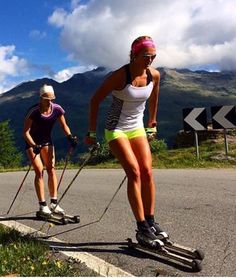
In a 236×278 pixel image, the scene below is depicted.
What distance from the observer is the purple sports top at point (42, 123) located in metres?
8.94

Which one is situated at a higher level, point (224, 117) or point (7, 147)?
point (224, 117)

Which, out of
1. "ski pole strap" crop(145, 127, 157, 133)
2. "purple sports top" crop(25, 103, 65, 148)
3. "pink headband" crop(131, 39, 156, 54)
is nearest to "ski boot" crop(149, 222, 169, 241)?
"ski pole strap" crop(145, 127, 157, 133)

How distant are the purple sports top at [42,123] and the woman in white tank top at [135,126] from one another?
2561mm

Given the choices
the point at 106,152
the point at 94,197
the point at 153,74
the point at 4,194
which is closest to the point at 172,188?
the point at 94,197

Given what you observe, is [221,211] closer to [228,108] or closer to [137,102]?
[137,102]

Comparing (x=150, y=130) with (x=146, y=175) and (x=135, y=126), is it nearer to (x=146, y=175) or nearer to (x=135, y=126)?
(x=135, y=126)

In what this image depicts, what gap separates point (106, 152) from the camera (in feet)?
72.2

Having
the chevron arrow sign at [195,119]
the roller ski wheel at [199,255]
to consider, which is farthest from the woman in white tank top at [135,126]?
the chevron arrow sign at [195,119]

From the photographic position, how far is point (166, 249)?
19.0 ft

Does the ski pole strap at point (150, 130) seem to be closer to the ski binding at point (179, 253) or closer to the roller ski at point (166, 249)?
the roller ski at point (166, 249)

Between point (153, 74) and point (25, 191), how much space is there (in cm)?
792

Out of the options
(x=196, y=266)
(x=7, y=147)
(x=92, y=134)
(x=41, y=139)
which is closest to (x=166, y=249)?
(x=196, y=266)

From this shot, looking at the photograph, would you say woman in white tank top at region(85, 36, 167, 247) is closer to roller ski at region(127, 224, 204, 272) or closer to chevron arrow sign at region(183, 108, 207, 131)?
roller ski at region(127, 224, 204, 272)

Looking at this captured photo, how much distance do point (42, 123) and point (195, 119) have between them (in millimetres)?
11365
